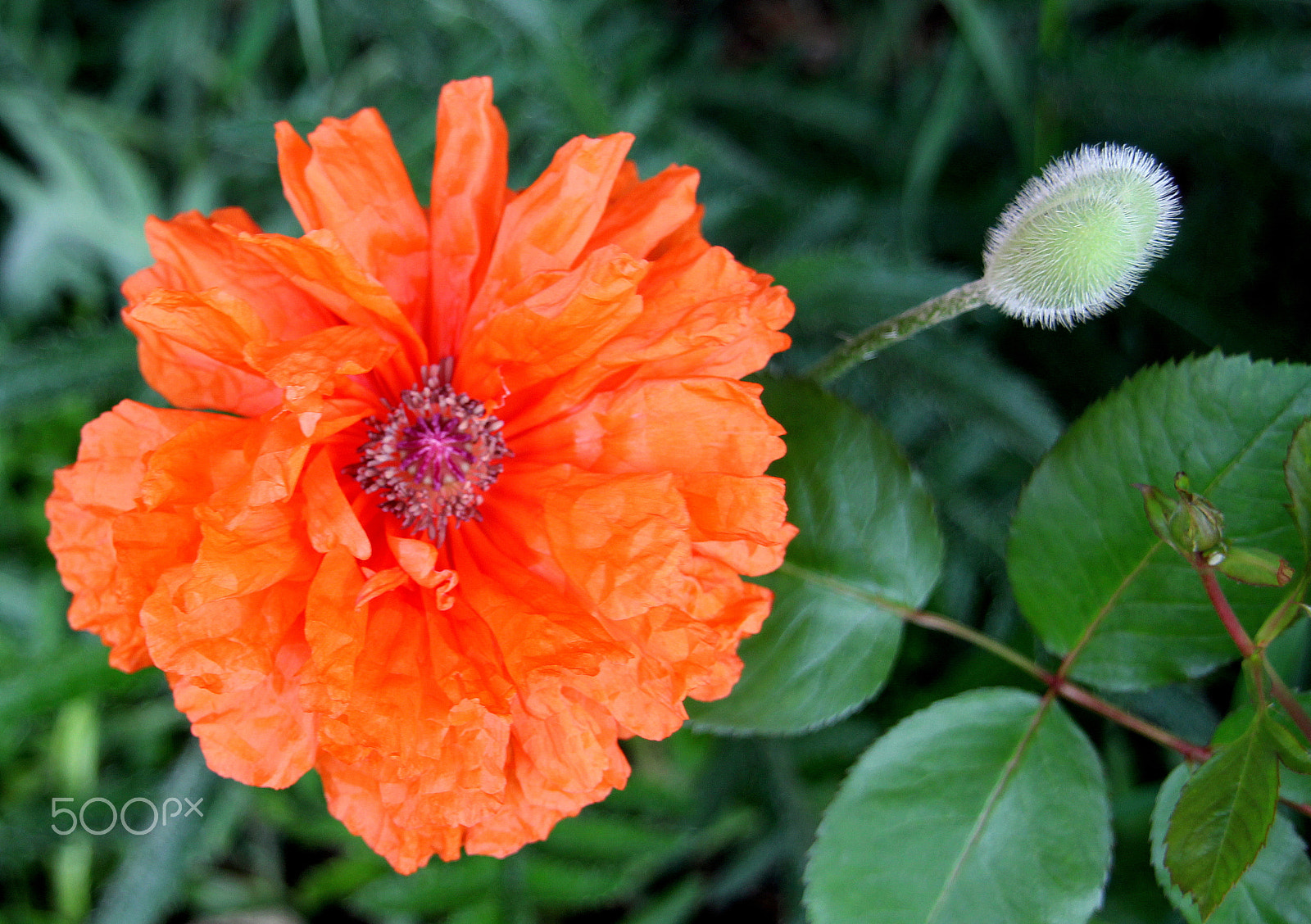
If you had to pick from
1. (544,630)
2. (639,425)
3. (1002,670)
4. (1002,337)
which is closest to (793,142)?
(1002,337)

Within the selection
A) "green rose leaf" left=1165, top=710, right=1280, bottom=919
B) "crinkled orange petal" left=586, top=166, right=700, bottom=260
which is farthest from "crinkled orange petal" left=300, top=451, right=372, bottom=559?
"green rose leaf" left=1165, top=710, right=1280, bottom=919

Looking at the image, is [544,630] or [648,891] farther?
[648,891]

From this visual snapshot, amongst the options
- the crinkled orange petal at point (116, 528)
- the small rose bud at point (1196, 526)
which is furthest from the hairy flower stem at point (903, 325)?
the crinkled orange petal at point (116, 528)

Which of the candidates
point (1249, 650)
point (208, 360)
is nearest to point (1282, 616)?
point (1249, 650)

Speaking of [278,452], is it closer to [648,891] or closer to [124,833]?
[124,833]

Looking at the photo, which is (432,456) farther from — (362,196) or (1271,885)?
(1271,885)

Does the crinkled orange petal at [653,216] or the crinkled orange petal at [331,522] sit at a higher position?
the crinkled orange petal at [653,216]

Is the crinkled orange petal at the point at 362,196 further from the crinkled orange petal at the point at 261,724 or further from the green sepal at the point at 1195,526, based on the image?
the green sepal at the point at 1195,526
